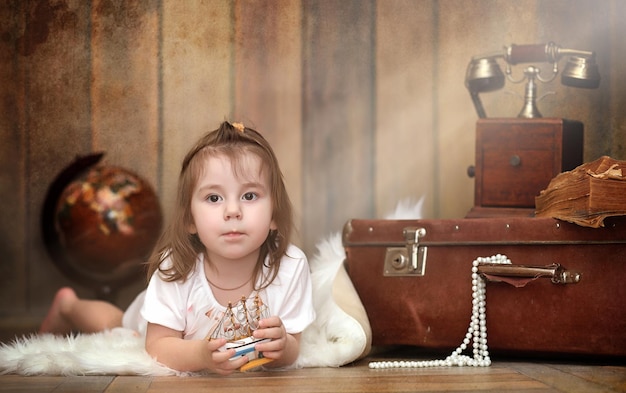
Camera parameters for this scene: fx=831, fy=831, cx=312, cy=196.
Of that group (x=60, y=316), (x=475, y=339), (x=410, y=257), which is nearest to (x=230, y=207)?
(x=410, y=257)

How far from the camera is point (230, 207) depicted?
61.1 inches

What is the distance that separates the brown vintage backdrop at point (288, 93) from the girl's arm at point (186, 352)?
0.74 meters

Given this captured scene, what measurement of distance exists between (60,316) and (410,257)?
0.95 m

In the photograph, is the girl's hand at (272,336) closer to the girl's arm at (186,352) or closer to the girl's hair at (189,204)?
the girl's arm at (186,352)

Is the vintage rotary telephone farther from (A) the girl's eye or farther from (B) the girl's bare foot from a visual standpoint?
(B) the girl's bare foot

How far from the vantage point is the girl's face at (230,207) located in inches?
61.5

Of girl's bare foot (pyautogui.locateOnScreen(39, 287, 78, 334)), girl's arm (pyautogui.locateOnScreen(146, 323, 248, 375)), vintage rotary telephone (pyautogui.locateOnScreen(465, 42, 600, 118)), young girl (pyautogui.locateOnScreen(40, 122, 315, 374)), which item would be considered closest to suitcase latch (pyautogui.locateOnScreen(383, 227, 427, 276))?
young girl (pyautogui.locateOnScreen(40, 122, 315, 374))

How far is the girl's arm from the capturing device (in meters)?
1.43

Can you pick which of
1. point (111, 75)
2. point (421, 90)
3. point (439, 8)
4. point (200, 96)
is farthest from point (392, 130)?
point (111, 75)

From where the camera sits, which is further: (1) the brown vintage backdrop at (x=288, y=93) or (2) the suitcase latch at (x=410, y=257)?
(1) the brown vintage backdrop at (x=288, y=93)

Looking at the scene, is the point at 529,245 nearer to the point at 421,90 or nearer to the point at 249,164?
the point at 249,164

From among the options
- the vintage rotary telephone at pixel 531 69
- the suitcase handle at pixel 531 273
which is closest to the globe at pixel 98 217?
the vintage rotary telephone at pixel 531 69

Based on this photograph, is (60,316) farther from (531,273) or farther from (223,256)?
(531,273)

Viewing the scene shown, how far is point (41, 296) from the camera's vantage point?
239 cm
